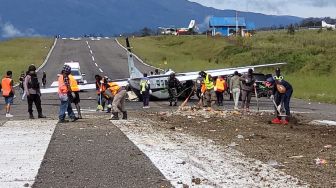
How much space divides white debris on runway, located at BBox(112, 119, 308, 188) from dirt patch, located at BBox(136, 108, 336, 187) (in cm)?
39

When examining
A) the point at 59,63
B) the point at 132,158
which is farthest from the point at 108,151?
the point at 59,63

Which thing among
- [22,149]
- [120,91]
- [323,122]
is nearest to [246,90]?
[323,122]

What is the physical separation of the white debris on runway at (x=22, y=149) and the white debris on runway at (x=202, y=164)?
2.22 m

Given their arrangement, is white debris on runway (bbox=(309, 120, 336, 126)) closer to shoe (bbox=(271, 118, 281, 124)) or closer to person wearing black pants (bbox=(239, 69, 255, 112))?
shoe (bbox=(271, 118, 281, 124))

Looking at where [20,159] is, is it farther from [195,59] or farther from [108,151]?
[195,59]

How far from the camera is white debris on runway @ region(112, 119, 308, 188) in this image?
997cm

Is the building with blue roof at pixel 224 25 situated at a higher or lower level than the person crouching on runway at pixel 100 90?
higher

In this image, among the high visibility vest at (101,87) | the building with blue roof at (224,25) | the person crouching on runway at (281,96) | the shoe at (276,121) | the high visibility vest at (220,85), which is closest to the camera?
the shoe at (276,121)

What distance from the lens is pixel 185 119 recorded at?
21172mm

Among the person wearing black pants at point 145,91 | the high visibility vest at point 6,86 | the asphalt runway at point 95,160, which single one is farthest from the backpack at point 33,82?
the person wearing black pants at point 145,91

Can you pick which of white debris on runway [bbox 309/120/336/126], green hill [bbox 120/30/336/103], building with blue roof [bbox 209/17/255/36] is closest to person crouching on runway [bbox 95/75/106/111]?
white debris on runway [bbox 309/120/336/126]

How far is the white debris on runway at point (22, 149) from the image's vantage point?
34.0 feet

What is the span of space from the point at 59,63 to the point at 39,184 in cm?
5826

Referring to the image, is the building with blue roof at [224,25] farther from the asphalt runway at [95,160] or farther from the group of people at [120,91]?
the asphalt runway at [95,160]
